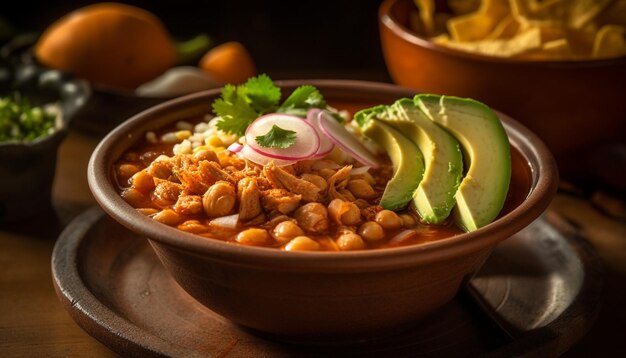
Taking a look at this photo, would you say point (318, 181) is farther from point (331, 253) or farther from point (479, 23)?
point (479, 23)

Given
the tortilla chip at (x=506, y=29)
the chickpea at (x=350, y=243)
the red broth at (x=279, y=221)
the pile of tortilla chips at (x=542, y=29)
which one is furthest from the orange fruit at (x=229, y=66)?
the chickpea at (x=350, y=243)

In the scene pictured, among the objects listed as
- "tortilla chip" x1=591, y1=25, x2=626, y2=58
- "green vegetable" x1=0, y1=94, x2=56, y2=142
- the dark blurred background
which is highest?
"tortilla chip" x1=591, y1=25, x2=626, y2=58

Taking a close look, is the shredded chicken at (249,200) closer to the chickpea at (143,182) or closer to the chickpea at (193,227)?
the chickpea at (193,227)

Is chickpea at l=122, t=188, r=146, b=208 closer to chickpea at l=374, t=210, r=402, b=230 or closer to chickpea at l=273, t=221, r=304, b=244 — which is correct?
chickpea at l=273, t=221, r=304, b=244

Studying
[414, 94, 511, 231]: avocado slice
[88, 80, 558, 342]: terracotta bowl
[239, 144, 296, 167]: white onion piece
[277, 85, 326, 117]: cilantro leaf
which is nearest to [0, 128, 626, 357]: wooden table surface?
[88, 80, 558, 342]: terracotta bowl

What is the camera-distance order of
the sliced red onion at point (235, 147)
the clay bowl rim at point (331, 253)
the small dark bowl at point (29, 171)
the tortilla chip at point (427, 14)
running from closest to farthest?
the clay bowl rim at point (331, 253)
the sliced red onion at point (235, 147)
the small dark bowl at point (29, 171)
the tortilla chip at point (427, 14)
